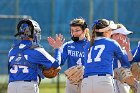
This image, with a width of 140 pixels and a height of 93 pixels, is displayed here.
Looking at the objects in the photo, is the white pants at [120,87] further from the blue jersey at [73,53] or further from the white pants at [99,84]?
the white pants at [99,84]

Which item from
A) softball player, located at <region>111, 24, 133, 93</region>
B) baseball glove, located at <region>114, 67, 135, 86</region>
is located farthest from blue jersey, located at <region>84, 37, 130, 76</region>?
softball player, located at <region>111, 24, 133, 93</region>

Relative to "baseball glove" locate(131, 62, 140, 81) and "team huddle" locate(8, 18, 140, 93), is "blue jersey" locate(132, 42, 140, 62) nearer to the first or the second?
"team huddle" locate(8, 18, 140, 93)

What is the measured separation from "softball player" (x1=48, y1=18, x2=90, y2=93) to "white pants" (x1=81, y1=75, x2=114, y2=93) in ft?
5.08

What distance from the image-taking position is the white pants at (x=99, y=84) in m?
8.22

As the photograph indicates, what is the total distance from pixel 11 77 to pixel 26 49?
0.49m

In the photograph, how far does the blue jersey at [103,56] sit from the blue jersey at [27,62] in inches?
23.0

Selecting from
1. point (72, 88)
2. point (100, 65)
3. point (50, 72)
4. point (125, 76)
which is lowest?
point (72, 88)

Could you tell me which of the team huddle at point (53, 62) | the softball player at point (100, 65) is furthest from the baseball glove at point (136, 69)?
the softball player at point (100, 65)

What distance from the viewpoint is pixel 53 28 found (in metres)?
26.9

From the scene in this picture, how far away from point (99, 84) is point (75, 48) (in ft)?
6.36

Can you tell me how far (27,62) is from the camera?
8242 mm

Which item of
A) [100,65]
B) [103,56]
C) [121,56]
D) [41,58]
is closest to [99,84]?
[100,65]

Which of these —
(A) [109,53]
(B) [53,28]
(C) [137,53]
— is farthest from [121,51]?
(B) [53,28]

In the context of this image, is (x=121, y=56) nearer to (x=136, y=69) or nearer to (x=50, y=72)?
(x=50, y=72)
